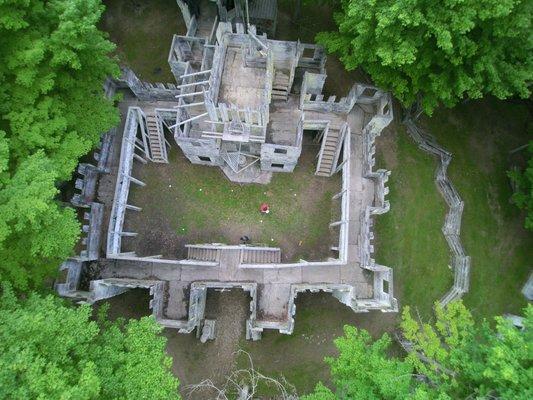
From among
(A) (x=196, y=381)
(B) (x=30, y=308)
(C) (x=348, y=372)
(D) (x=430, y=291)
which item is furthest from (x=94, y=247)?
(D) (x=430, y=291)

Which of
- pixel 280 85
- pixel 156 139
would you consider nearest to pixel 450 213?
pixel 280 85

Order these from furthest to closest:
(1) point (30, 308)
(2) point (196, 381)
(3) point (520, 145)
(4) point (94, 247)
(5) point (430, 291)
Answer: (3) point (520, 145) → (5) point (430, 291) → (2) point (196, 381) → (4) point (94, 247) → (1) point (30, 308)

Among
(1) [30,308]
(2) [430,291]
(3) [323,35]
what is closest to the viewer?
(1) [30,308]

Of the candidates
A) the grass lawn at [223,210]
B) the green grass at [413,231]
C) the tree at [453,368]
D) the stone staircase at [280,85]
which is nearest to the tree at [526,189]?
the green grass at [413,231]

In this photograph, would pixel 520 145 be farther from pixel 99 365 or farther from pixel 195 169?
pixel 99 365

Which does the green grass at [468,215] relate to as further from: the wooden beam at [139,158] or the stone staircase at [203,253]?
the wooden beam at [139,158]

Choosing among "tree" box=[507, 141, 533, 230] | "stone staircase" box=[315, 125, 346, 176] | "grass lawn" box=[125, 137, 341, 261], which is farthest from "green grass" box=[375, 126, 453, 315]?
"tree" box=[507, 141, 533, 230]

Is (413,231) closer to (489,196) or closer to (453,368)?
(489,196)
